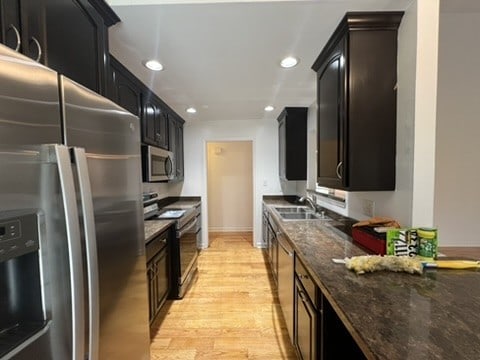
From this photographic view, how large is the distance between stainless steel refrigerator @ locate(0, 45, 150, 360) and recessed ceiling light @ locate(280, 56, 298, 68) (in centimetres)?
157

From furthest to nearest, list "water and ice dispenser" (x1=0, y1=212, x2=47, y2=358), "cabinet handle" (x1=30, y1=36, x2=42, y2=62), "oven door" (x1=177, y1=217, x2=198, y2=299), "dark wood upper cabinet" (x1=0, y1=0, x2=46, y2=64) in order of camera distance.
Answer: "oven door" (x1=177, y1=217, x2=198, y2=299)
"cabinet handle" (x1=30, y1=36, x2=42, y2=62)
"dark wood upper cabinet" (x1=0, y1=0, x2=46, y2=64)
"water and ice dispenser" (x1=0, y1=212, x2=47, y2=358)

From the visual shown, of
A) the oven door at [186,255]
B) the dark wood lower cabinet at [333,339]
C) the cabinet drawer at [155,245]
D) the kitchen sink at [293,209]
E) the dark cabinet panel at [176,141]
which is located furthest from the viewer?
the dark cabinet panel at [176,141]

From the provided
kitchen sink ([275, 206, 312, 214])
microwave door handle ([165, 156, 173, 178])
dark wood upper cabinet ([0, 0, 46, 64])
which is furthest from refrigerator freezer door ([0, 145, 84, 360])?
kitchen sink ([275, 206, 312, 214])

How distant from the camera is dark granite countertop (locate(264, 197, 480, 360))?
28.7 inches

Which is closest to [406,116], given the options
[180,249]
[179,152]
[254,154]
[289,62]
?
[289,62]

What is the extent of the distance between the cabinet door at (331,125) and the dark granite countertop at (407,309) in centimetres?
68

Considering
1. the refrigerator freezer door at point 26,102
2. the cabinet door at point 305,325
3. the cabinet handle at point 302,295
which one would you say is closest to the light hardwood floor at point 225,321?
the cabinet door at point 305,325

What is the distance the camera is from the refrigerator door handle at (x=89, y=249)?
0.80m

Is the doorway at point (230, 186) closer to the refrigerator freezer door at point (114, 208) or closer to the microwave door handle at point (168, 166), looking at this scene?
the microwave door handle at point (168, 166)

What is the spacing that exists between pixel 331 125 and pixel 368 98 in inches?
13.0

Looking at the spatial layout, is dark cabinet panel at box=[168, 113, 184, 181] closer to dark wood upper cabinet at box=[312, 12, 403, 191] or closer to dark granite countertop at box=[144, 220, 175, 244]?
dark granite countertop at box=[144, 220, 175, 244]

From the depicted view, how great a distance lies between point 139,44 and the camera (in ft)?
5.90

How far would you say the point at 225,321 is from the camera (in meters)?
2.44

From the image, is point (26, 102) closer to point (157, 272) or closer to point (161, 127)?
point (157, 272)
